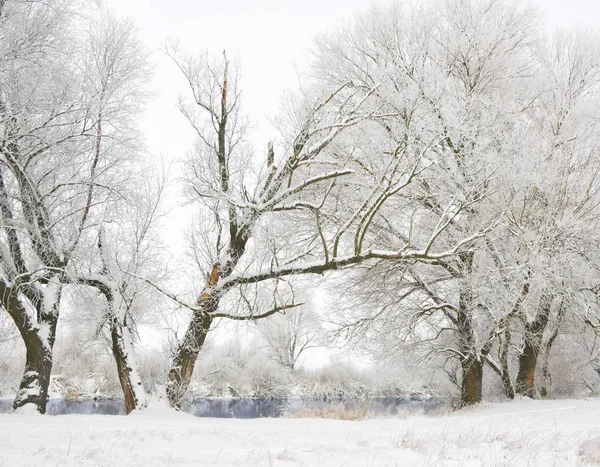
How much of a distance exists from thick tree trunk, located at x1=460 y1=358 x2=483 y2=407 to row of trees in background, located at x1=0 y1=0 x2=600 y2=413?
2.6 inches

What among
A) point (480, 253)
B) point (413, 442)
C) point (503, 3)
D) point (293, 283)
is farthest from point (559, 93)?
point (413, 442)

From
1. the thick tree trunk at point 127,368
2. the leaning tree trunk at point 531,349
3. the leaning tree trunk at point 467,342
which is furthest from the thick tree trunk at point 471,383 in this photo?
the thick tree trunk at point 127,368

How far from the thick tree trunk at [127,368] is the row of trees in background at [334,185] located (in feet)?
0.16

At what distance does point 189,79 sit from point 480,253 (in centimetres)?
786

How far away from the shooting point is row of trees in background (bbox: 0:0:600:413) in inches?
371

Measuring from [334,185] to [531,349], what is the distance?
843 centimetres

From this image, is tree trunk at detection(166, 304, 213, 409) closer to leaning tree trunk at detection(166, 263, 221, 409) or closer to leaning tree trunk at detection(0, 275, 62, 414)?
leaning tree trunk at detection(166, 263, 221, 409)

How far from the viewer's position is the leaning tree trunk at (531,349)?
13.5 meters

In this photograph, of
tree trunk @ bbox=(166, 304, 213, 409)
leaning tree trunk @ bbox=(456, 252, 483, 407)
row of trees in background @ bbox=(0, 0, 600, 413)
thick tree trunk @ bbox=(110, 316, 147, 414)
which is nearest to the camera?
row of trees in background @ bbox=(0, 0, 600, 413)

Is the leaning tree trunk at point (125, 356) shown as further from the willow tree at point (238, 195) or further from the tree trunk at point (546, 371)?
the tree trunk at point (546, 371)

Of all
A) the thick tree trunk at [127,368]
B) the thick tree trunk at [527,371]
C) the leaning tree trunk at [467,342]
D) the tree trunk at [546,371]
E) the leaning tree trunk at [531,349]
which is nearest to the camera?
the thick tree trunk at [127,368]

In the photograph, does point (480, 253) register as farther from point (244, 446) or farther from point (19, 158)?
point (19, 158)

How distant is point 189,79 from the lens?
10.8 meters

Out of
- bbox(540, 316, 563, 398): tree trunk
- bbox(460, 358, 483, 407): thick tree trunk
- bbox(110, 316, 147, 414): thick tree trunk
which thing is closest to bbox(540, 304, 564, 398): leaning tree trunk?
bbox(540, 316, 563, 398): tree trunk
